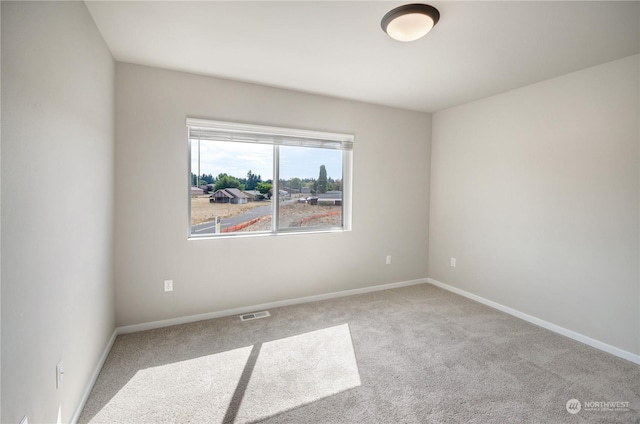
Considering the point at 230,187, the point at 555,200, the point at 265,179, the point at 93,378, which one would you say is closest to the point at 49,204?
the point at 93,378

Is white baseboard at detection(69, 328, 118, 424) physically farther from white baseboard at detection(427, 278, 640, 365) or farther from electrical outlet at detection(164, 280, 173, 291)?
white baseboard at detection(427, 278, 640, 365)

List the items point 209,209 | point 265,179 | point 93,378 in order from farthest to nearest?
point 265,179, point 209,209, point 93,378

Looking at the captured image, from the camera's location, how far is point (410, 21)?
1.87 meters

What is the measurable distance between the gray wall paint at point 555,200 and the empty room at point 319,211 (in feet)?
0.06

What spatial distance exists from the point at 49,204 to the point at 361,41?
2217 mm

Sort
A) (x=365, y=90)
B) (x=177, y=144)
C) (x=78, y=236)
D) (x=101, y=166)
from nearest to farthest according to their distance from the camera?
(x=78, y=236) < (x=101, y=166) < (x=177, y=144) < (x=365, y=90)

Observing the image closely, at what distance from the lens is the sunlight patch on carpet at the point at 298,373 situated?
6.16ft

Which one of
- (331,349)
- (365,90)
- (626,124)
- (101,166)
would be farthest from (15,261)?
(626,124)

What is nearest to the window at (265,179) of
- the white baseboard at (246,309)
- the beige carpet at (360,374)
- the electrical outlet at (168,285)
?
the electrical outlet at (168,285)

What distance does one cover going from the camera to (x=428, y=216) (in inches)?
173

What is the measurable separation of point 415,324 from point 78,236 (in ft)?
9.55

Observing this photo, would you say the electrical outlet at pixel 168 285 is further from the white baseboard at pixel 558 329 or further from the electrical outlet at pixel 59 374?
the white baseboard at pixel 558 329

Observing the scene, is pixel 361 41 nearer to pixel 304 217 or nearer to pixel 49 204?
pixel 304 217

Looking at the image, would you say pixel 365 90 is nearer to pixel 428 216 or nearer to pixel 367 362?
pixel 428 216
